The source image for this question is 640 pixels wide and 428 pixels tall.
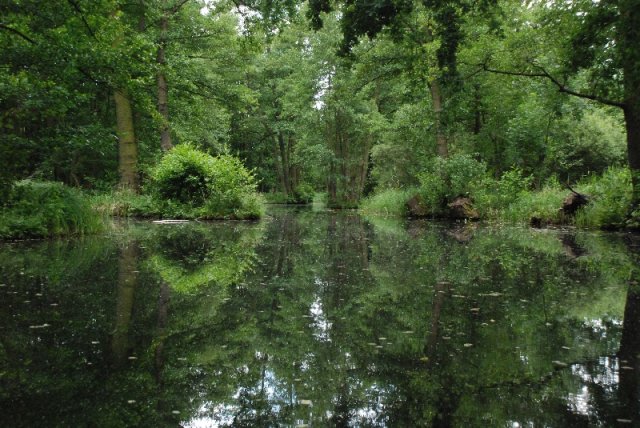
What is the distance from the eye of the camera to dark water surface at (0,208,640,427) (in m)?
2.52

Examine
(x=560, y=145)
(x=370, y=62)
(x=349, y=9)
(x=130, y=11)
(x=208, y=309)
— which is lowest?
(x=208, y=309)

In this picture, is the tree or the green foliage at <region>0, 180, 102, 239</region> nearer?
the green foliage at <region>0, 180, 102, 239</region>

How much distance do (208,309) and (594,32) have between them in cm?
990

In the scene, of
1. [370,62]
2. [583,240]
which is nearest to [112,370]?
[583,240]

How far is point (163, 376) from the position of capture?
2926mm

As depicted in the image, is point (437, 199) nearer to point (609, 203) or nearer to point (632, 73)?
point (609, 203)

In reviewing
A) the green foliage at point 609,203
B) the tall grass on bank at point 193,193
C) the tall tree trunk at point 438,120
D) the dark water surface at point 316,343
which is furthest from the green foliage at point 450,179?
the dark water surface at point 316,343

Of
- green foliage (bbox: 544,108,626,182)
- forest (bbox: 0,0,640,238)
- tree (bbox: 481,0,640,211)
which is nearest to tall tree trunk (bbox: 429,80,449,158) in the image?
forest (bbox: 0,0,640,238)

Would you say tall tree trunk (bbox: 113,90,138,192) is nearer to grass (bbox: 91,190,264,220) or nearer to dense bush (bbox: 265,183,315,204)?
grass (bbox: 91,190,264,220)

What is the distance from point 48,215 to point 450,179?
1397 centimetres

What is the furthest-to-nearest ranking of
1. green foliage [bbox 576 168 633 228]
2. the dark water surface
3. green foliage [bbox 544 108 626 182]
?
green foliage [bbox 544 108 626 182] → green foliage [bbox 576 168 633 228] → the dark water surface

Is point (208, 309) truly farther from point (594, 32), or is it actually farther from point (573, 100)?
point (573, 100)

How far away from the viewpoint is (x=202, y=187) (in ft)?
57.2

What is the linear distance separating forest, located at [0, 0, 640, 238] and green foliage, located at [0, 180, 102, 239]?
0.04m
